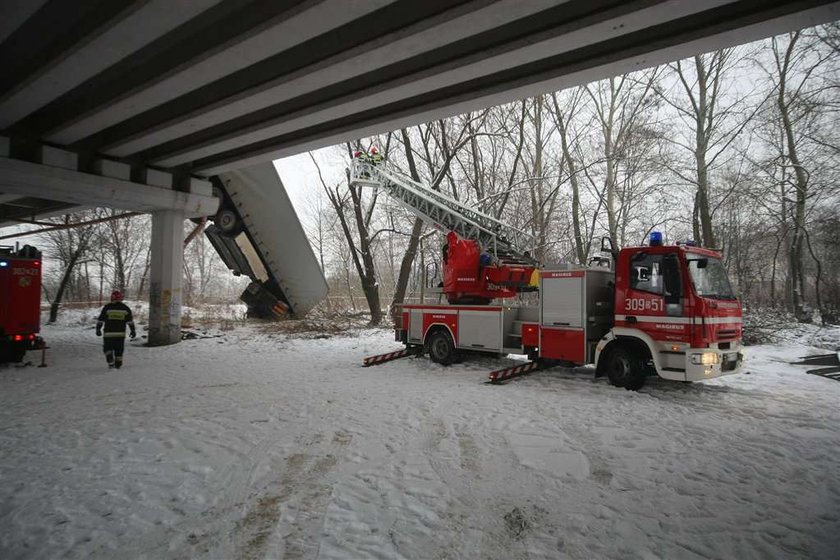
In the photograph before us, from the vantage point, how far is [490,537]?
138 inches

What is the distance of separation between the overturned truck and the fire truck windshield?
51.5 feet

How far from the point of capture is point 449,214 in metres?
12.7

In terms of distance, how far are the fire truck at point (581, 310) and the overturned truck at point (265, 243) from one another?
7837mm

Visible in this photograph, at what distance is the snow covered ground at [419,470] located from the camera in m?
3.44

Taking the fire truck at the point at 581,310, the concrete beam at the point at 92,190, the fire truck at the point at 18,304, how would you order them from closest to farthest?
the fire truck at the point at 581,310
the fire truck at the point at 18,304
the concrete beam at the point at 92,190

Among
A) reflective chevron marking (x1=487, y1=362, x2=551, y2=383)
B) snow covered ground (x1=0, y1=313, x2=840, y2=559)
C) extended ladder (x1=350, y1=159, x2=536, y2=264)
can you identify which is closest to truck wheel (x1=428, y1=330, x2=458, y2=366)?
reflective chevron marking (x1=487, y1=362, x2=551, y2=383)

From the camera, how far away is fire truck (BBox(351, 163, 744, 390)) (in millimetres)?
7812

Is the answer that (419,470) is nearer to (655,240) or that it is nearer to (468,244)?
(655,240)

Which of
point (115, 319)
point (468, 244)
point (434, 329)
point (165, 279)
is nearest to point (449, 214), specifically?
point (468, 244)

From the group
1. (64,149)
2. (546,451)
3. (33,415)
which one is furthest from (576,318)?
(64,149)

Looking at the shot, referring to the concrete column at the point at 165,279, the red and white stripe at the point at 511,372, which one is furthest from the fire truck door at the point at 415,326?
the concrete column at the point at 165,279

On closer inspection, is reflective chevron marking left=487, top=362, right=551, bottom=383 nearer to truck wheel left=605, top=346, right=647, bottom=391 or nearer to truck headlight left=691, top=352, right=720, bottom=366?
truck wheel left=605, top=346, right=647, bottom=391

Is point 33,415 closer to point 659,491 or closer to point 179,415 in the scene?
point 179,415

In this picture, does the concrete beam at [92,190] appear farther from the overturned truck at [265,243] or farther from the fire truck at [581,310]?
the fire truck at [581,310]
